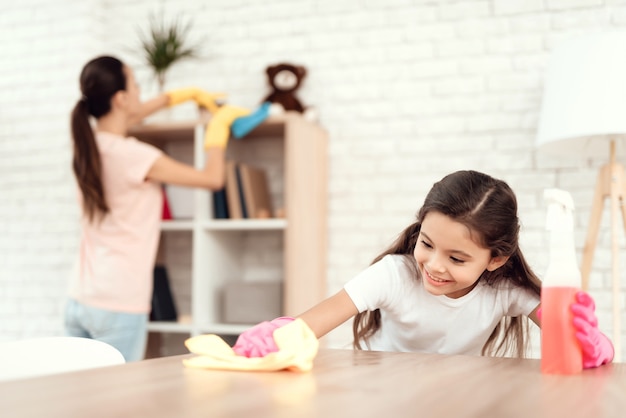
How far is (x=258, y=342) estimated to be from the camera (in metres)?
1.17

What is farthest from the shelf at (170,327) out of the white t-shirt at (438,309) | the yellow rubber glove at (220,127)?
the white t-shirt at (438,309)

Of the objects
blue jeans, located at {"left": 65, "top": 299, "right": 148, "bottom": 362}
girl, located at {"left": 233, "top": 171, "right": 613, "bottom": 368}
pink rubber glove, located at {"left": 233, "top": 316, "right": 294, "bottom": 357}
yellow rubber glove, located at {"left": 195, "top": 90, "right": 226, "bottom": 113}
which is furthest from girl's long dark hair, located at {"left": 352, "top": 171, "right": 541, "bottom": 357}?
yellow rubber glove, located at {"left": 195, "top": 90, "right": 226, "bottom": 113}

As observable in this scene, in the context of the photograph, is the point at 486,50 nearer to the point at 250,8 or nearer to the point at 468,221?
the point at 250,8

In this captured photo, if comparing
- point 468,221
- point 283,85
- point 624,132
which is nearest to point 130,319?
point 283,85

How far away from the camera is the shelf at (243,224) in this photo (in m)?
3.12

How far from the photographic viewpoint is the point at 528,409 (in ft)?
2.67

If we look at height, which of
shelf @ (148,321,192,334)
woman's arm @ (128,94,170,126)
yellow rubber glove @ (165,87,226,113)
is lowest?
shelf @ (148,321,192,334)

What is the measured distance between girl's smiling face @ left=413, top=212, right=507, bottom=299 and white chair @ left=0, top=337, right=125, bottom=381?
64 cm

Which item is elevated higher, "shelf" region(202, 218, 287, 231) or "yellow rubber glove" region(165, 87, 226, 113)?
"yellow rubber glove" region(165, 87, 226, 113)

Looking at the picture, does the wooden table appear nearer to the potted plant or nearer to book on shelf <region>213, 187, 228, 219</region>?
book on shelf <region>213, 187, 228, 219</region>

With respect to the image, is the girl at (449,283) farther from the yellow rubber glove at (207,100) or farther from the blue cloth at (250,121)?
the yellow rubber glove at (207,100)

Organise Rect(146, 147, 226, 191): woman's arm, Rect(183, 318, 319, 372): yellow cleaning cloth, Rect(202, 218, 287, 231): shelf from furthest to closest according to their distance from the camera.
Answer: Rect(202, 218, 287, 231): shelf, Rect(146, 147, 226, 191): woman's arm, Rect(183, 318, 319, 372): yellow cleaning cloth

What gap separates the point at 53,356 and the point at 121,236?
151 cm

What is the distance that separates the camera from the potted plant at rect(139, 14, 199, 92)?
3.49 metres
